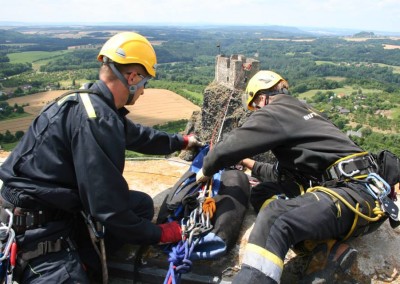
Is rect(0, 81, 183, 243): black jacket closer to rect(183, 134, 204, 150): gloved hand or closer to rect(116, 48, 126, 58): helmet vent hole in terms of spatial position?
rect(116, 48, 126, 58): helmet vent hole

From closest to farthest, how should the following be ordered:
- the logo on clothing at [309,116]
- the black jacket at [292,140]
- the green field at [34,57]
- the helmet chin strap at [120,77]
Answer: the helmet chin strap at [120,77] → the black jacket at [292,140] → the logo on clothing at [309,116] → the green field at [34,57]

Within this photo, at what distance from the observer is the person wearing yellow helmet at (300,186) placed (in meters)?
2.93

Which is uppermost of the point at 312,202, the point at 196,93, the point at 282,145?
the point at 282,145

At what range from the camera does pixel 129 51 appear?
3.17 m

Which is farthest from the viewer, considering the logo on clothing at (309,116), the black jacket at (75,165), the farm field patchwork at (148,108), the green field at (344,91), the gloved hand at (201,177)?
the green field at (344,91)

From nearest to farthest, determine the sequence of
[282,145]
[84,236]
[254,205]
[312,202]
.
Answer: [312,202], [84,236], [282,145], [254,205]

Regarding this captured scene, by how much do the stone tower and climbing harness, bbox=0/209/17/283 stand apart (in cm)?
2760

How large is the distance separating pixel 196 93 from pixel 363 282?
8435 cm

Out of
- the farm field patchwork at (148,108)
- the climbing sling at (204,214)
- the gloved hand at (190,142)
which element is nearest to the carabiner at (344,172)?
the climbing sling at (204,214)

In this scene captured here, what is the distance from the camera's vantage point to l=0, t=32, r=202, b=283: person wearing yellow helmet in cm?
279

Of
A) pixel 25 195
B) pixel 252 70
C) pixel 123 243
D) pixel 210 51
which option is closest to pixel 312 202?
pixel 123 243

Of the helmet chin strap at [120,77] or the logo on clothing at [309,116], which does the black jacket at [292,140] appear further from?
the helmet chin strap at [120,77]

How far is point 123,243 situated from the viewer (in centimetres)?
369

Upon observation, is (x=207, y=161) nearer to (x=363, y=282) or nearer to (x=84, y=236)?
(x=84, y=236)
